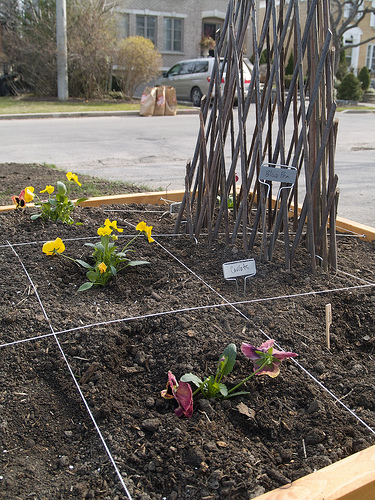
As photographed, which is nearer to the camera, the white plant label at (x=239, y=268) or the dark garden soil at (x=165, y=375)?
the dark garden soil at (x=165, y=375)

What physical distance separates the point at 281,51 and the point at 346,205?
2767 mm

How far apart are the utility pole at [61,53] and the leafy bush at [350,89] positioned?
12.0 metres

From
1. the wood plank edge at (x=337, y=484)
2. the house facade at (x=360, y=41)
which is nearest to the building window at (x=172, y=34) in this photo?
the house facade at (x=360, y=41)

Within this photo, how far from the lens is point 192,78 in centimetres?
1912

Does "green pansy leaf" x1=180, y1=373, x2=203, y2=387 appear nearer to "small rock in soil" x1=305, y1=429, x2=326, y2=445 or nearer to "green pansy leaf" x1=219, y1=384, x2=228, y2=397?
"green pansy leaf" x1=219, y1=384, x2=228, y2=397

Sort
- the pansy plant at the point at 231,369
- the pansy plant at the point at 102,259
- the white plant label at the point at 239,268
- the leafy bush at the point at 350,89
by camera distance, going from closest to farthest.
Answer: the pansy plant at the point at 231,369
the white plant label at the point at 239,268
the pansy plant at the point at 102,259
the leafy bush at the point at 350,89

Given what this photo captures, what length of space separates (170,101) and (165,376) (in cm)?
1425

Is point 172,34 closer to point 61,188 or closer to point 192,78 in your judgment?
point 192,78

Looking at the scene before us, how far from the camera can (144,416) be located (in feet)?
5.86

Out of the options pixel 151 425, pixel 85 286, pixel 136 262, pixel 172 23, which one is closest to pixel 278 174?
pixel 136 262

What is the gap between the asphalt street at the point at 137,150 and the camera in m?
6.04

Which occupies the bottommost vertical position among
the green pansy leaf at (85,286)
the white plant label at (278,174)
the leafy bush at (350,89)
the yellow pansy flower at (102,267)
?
the green pansy leaf at (85,286)

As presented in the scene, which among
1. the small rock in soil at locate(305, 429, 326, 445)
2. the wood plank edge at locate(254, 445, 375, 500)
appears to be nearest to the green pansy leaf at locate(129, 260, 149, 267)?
the small rock in soil at locate(305, 429, 326, 445)

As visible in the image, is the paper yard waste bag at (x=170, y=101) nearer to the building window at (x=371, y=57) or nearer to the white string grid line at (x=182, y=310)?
the white string grid line at (x=182, y=310)
